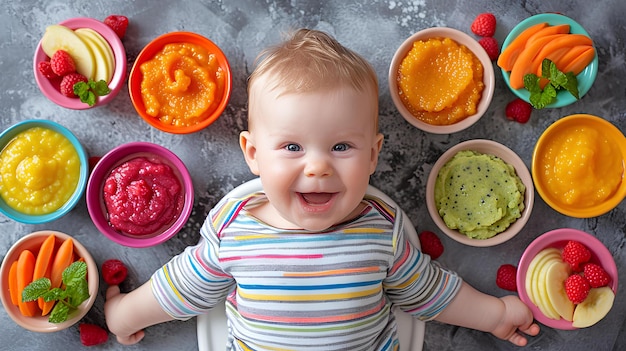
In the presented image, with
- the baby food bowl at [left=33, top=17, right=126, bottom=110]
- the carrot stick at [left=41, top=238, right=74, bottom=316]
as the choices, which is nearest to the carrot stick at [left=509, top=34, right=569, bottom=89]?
the baby food bowl at [left=33, top=17, right=126, bottom=110]

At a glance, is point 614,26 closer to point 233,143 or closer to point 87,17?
point 233,143

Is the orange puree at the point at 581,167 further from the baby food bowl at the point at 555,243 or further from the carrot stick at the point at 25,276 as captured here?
the carrot stick at the point at 25,276

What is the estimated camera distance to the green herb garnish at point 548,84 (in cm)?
162

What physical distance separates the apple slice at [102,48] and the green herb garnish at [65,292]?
54cm

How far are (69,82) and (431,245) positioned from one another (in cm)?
112

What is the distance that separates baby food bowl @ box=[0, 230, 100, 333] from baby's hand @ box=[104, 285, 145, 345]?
63 mm

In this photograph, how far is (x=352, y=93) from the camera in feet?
4.31

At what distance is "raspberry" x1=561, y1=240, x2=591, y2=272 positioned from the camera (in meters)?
1.64

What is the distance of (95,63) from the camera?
170cm

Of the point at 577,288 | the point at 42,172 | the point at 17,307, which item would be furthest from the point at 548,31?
the point at 17,307

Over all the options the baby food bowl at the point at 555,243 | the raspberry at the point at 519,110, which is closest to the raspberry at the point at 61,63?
the raspberry at the point at 519,110

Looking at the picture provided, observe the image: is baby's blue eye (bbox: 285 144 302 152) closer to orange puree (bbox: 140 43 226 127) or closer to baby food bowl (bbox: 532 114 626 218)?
orange puree (bbox: 140 43 226 127)

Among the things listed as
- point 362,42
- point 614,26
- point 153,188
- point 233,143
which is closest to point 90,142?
point 153,188

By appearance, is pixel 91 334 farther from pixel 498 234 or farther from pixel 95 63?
pixel 498 234
